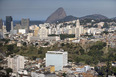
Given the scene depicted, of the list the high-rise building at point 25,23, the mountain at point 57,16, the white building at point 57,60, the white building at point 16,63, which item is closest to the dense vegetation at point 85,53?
the white building at point 57,60

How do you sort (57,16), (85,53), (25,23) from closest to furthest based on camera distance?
1. (85,53)
2. (25,23)
3. (57,16)

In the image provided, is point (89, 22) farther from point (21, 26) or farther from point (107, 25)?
point (21, 26)

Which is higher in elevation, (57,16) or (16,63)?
(57,16)

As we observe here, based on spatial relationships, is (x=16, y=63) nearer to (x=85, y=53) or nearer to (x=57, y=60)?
(x=57, y=60)

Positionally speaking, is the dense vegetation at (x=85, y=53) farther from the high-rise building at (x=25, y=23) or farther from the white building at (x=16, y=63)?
the high-rise building at (x=25, y=23)

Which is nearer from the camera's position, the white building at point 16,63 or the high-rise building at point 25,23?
the white building at point 16,63

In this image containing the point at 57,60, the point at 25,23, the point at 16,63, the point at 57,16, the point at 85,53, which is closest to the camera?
the point at 16,63

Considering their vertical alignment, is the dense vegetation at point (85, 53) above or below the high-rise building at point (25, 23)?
below

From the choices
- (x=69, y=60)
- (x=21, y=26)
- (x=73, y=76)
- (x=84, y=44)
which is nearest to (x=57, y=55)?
(x=69, y=60)

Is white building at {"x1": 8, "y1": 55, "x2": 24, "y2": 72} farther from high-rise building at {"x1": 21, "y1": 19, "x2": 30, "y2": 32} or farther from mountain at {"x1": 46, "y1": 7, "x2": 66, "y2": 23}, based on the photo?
mountain at {"x1": 46, "y1": 7, "x2": 66, "y2": 23}

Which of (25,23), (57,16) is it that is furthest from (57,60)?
(57,16)

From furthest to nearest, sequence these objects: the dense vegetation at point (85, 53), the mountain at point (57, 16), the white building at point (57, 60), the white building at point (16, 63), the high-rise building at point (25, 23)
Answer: the mountain at point (57, 16)
the high-rise building at point (25, 23)
the dense vegetation at point (85, 53)
the white building at point (57, 60)
the white building at point (16, 63)
